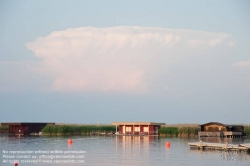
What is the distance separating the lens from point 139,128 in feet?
250

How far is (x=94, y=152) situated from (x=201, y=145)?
10570mm

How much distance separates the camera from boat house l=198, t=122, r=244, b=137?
6800 centimetres

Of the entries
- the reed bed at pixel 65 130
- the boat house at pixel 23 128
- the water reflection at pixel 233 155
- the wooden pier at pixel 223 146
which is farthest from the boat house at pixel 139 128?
the water reflection at pixel 233 155

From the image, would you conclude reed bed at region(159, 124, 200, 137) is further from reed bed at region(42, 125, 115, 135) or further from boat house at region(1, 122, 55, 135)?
boat house at region(1, 122, 55, 135)

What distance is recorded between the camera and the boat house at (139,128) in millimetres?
75000

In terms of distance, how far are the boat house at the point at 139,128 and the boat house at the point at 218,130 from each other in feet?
27.7

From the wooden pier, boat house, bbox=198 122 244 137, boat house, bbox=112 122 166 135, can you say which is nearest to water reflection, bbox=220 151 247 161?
the wooden pier

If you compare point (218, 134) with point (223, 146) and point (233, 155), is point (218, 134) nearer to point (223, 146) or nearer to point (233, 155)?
point (223, 146)

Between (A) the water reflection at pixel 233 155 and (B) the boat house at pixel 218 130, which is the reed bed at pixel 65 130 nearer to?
(B) the boat house at pixel 218 130

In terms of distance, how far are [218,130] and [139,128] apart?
42.0ft

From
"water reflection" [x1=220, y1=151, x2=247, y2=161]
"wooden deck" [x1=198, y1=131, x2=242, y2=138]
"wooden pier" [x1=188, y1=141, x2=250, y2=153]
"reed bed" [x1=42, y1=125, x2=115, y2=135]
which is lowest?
"water reflection" [x1=220, y1=151, x2=247, y2=161]

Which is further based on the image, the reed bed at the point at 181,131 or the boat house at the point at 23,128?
the boat house at the point at 23,128

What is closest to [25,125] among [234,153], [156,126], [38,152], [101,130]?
[101,130]

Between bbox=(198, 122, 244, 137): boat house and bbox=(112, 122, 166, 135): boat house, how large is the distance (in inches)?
333
